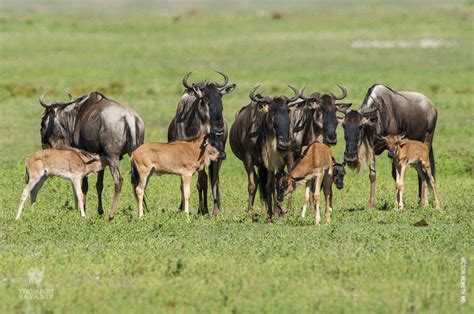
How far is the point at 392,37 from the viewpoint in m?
58.5

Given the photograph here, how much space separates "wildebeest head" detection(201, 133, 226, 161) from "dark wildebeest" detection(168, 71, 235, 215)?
30 centimetres

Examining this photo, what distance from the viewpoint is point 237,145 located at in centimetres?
1914

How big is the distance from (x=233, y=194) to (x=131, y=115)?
3771 mm

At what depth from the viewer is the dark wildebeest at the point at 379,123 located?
1838 centimetres

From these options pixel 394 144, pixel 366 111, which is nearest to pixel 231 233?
pixel 394 144

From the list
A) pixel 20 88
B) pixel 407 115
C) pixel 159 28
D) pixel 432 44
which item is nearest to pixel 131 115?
pixel 407 115

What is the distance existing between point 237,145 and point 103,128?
2.47m

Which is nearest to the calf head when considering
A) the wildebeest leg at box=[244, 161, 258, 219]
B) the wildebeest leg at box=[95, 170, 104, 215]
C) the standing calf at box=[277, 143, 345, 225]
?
the standing calf at box=[277, 143, 345, 225]

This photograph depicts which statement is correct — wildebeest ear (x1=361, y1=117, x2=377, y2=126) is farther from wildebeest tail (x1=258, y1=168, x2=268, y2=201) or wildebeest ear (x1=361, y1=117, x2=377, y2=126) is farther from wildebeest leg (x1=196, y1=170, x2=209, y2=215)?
wildebeest leg (x1=196, y1=170, x2=209, y2=215)

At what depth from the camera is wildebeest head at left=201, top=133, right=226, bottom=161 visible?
17766mm

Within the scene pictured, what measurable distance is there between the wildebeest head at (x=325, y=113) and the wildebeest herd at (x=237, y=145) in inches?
0.6

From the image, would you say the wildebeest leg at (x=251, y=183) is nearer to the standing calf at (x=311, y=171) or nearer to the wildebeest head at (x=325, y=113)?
the wildebeest head at (x=325, y=113)

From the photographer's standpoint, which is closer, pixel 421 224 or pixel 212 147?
pixel 421 224

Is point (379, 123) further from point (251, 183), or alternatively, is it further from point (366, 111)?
point (251, 183)
